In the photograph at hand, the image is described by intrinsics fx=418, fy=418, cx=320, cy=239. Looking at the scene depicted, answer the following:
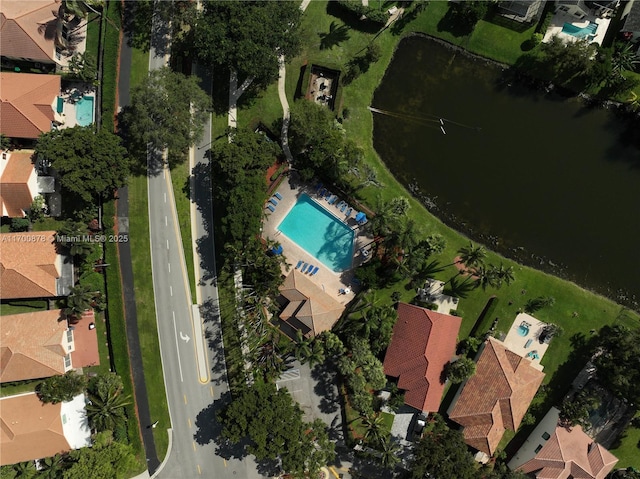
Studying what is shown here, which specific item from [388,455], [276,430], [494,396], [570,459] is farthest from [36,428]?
[570,459]

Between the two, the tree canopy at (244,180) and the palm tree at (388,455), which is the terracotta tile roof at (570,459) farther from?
the tree canopy at (244,180)

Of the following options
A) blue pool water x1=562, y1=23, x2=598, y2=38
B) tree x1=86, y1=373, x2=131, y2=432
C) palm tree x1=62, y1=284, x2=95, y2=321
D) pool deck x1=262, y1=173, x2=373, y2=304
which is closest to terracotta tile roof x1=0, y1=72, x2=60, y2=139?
palm tree x1=62, y1=284, x2=95, y2=321

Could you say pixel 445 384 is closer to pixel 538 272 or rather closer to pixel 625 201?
pixel 538 272

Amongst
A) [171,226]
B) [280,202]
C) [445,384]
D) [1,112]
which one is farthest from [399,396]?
[1,112]

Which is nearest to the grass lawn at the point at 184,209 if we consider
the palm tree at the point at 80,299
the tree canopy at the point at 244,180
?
the tree canopy at the point at 244,180

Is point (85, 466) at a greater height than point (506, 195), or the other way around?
point (506, 195)

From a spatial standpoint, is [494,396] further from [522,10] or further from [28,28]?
[28,28]
